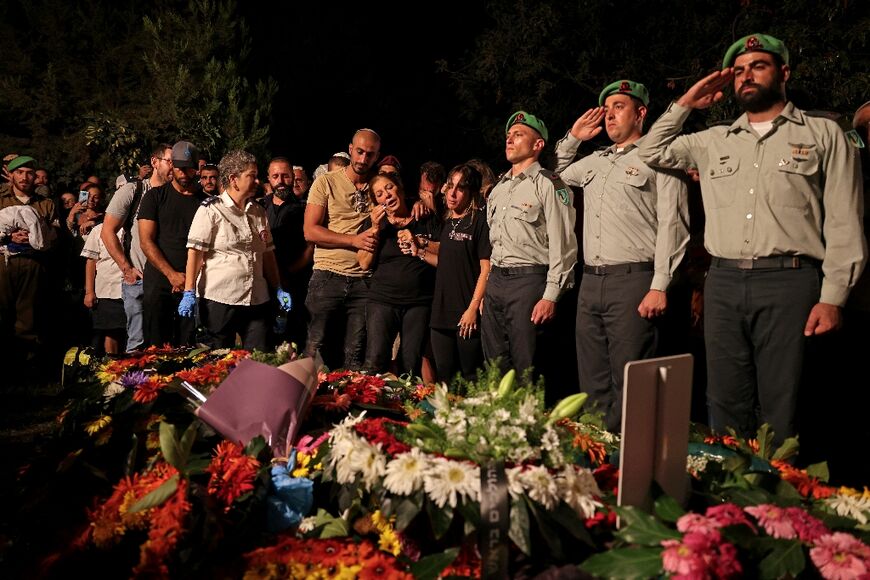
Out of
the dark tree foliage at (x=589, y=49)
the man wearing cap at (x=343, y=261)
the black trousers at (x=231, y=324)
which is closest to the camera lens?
the black trousers at (x=231, y=324)

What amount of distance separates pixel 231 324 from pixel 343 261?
35.4 inches

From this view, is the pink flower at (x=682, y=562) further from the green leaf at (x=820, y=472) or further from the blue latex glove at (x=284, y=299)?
the blue latex glove at (x=284, y=299)

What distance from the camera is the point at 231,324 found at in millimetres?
5188

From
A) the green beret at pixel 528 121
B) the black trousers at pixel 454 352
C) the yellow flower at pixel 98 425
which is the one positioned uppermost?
the green beret at pixel 528 121

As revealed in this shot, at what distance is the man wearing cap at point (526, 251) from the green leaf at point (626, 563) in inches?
115

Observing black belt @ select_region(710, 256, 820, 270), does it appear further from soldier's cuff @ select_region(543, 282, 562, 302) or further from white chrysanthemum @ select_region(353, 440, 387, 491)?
white chrysanthemum @ select_region(353, 440, 387, 491)

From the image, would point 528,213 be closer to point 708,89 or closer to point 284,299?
point 708,89

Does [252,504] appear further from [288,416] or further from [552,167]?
[552,167]

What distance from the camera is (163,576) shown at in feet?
5.55

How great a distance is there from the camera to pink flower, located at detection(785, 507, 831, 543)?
1.65m

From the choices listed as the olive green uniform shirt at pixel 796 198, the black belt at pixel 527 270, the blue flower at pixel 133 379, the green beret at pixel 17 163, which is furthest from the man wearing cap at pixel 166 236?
the olive green uniform shirt at pixel 796 198

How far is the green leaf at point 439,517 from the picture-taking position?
1678 millimetres

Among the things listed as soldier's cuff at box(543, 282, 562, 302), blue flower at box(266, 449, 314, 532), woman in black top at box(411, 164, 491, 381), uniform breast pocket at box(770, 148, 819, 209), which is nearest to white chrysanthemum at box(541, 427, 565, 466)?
blue flower at box(266, 449, 314, 532)

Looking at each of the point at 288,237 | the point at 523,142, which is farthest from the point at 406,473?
the point at 288,237
